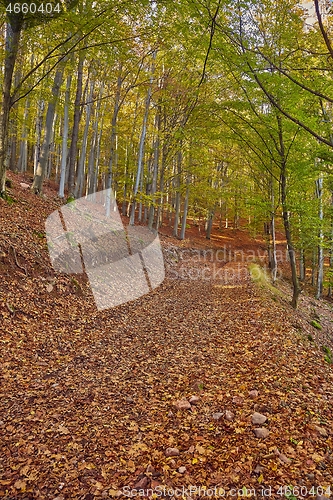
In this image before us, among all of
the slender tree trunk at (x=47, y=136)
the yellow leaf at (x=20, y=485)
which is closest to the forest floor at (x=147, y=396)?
the yellow leaf at (x=20, y=485)

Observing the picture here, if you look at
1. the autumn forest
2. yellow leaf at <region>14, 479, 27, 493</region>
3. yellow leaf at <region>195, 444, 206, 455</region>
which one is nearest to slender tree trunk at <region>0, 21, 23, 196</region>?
the autumn forest

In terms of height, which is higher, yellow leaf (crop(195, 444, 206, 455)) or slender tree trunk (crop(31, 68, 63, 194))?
slender tree trunk (crop(31, 68, 63, 194))

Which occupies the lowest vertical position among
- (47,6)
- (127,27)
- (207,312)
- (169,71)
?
(207,312)

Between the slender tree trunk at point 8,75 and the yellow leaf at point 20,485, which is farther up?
the slender tree trunk at point 8,75

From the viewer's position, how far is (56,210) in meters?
11.4

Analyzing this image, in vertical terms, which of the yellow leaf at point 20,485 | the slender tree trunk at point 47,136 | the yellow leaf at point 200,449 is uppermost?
the slender tree trunk at point 47,136

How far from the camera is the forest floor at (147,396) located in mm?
2941

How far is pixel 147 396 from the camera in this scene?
443cm

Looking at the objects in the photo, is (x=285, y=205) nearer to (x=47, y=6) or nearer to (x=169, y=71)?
(x=47, y=6)

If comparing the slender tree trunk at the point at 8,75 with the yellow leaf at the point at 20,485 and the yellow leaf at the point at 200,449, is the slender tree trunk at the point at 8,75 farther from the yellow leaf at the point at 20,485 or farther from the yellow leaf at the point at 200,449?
the yellow leaf at the point at 200,449

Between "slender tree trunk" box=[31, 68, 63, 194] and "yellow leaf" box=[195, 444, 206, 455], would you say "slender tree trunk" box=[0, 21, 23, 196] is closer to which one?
"slender tree trunk" box=[31, 68, 63, 194]

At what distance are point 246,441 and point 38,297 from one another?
17.5 feet

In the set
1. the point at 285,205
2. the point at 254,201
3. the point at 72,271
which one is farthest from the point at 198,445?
the point at 254,201

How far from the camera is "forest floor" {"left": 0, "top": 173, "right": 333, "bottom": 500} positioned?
2.94 m
